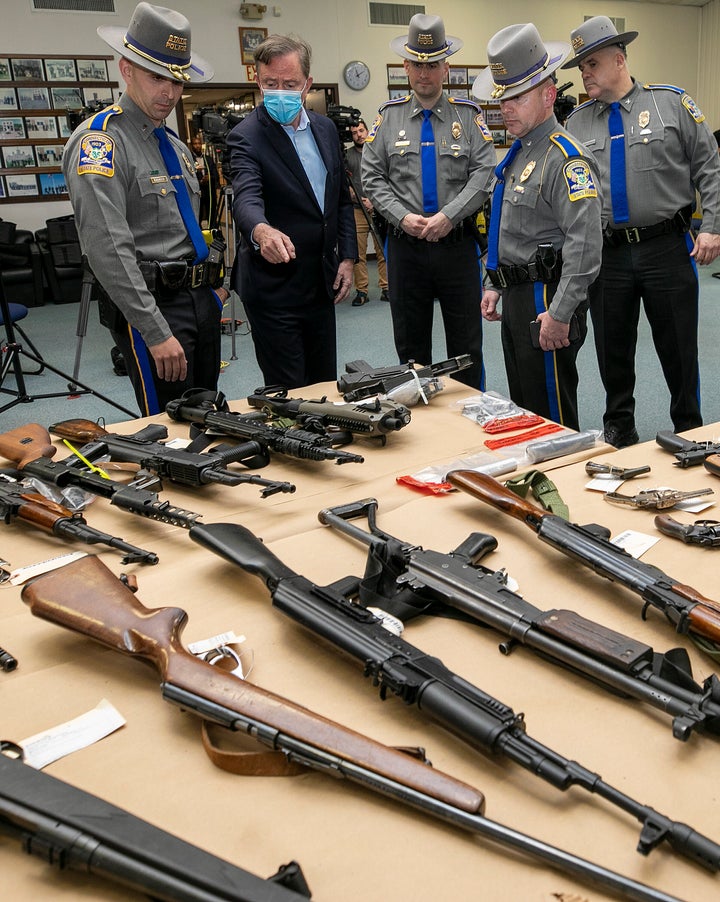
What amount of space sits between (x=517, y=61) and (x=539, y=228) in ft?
1.83

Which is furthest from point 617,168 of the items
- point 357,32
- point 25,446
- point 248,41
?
point 357,32

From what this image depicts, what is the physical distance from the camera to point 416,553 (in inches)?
57.1

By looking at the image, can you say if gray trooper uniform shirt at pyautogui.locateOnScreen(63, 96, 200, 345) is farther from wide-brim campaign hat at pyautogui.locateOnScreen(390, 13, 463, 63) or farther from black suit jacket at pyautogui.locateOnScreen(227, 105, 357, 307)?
wide-brim campaign hat at pyautogui.locateOnScreen(390, 13, 463, 63)

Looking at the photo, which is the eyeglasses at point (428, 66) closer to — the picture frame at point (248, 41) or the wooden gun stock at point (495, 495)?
the wooden gun stock at point (495, 495)

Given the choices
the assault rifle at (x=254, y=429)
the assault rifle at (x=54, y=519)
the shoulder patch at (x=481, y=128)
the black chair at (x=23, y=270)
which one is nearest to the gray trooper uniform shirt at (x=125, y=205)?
the assault rifle at (x=254, y=429)

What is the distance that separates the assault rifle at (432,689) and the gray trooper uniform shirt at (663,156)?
2.55 meters

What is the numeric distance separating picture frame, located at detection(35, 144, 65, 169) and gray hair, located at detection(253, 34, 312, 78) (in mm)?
7191

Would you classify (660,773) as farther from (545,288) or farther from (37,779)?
(545,288)

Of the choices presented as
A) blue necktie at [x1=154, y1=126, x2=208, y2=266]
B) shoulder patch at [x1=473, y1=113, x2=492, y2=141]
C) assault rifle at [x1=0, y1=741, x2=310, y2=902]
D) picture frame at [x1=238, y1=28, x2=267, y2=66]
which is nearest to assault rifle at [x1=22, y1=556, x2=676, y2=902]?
assault rifle at [x1=0, y1=741, x2=310, y2=902]

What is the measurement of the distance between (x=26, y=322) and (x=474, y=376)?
599cm

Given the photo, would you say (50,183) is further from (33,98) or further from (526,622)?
(526,622)

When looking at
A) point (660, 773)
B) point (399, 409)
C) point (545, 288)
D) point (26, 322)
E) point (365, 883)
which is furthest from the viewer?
point (26, 322)

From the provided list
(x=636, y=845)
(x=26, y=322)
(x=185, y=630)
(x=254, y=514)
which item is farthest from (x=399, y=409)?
(x=26, y=322)

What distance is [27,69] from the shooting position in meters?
8.63
